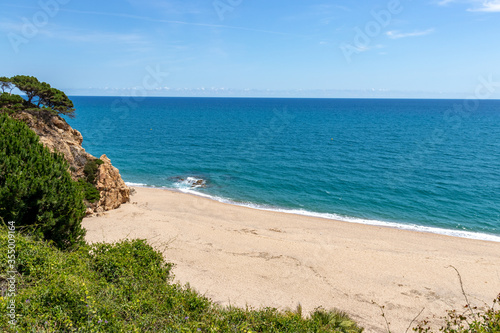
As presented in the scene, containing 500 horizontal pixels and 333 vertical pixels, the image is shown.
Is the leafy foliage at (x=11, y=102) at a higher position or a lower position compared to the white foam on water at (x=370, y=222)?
higher

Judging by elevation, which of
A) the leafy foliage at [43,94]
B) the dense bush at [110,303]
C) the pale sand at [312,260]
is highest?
the leafy foliage at [43,94]

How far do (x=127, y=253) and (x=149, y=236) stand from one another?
1063cm

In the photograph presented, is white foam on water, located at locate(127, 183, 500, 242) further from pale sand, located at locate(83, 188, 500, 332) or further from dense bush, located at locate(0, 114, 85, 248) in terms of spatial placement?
dense bush, located at locate(0, 114, 85, 248)

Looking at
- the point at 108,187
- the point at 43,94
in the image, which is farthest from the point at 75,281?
the point at 43,94

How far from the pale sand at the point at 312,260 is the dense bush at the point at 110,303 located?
5.48 meters

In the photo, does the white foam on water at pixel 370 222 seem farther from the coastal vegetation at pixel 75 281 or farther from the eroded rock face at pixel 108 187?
the coastal vegetation at pixel 75 281

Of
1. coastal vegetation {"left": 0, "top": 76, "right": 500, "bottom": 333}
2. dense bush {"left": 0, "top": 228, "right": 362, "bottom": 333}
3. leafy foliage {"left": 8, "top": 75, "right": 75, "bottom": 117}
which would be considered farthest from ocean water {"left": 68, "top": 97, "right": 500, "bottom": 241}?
dense bush {"left": 0, "top": 228, "right": 362, "bottom": 333}

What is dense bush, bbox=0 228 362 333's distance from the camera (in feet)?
24.8

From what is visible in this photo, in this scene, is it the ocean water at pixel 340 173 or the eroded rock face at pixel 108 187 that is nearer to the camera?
the eroded rock face at pixel 108 187

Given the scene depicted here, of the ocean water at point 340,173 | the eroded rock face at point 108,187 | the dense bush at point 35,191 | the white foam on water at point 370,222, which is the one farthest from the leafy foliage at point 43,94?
the ocean water at point 340,173

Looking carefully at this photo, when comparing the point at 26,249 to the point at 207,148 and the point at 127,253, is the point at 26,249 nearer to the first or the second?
the point at 127,253

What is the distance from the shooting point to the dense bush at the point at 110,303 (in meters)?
7.55

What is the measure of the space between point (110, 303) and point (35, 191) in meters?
6.61

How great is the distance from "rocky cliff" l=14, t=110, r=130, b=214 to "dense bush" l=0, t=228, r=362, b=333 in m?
15.0
